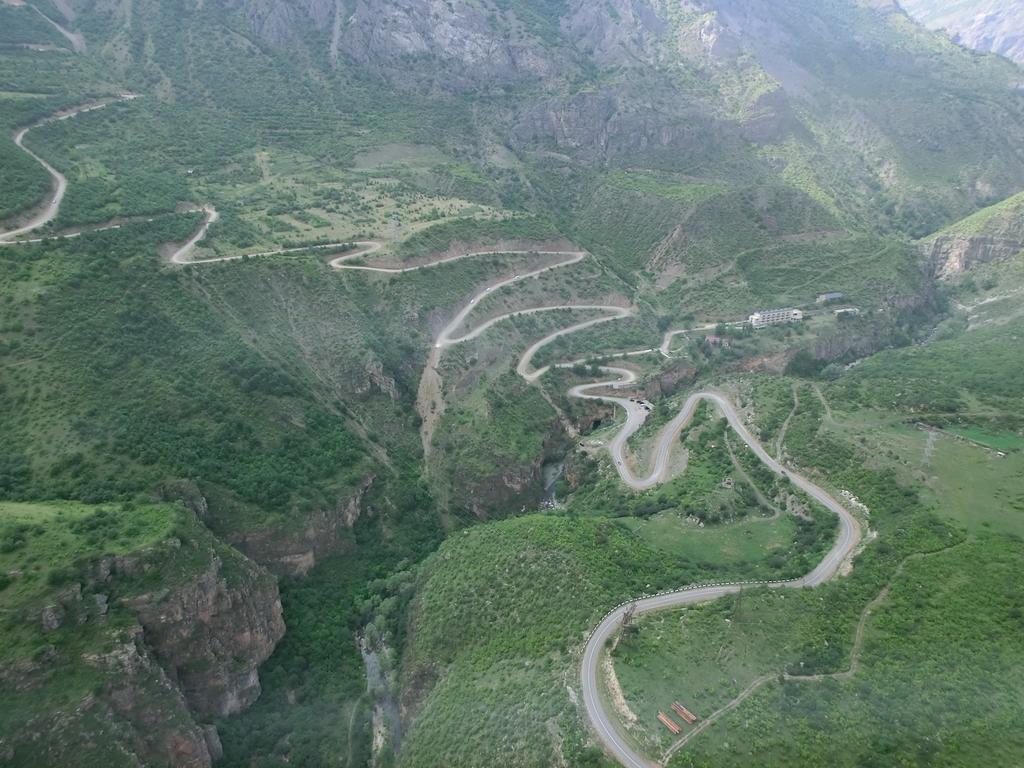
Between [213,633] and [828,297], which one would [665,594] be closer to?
[213,633]

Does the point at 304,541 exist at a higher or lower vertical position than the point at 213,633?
lower

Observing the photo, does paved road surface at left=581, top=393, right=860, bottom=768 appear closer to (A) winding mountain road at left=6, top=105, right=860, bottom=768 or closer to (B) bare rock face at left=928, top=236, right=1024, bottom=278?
(A) winding mountain road at left=6, top=105, right=860, bottom=768

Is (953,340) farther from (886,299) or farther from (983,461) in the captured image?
(983,461)

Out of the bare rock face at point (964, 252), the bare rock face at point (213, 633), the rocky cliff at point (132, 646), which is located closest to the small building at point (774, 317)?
the bare rock face at point (964, 252)

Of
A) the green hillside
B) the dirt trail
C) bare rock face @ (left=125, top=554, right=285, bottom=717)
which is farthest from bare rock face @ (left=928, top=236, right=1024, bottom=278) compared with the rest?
bare rock face @ (left=125, top=554, right=285, bottom=717)

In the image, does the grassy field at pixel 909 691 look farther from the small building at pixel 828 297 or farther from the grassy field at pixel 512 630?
the small building at pixel 828 297

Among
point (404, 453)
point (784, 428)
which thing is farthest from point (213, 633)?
point (784, 428)
